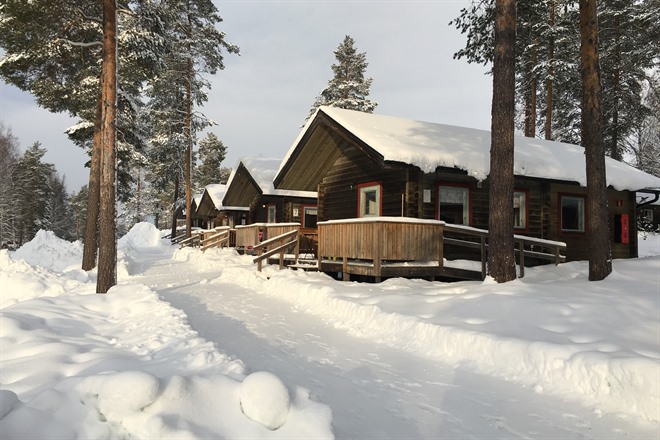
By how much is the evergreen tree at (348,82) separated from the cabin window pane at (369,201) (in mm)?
22681

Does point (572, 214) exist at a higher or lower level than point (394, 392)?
higher

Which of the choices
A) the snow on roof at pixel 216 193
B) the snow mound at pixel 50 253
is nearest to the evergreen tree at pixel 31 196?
the snow on roof at pixel 216 193

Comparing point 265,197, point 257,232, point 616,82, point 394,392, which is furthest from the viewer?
point 616,82

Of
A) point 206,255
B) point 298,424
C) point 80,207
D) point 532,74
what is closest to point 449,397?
point 298,424

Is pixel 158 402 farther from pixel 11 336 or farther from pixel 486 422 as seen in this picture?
pixel 11 336

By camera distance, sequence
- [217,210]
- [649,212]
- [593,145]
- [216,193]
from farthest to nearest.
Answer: [217,210]
[216,193]
[649,212]
[593,145]

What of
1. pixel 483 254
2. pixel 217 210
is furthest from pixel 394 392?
pixel 217 210

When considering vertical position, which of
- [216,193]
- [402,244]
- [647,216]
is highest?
[216,193]

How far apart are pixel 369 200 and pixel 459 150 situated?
3417mm

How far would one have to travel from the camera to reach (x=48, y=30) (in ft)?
43.2

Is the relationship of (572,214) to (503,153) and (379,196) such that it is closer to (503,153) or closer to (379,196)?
(379,196)

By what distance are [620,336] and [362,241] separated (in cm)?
629

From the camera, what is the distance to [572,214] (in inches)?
617

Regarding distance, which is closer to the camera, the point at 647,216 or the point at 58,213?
the point at 647,216
